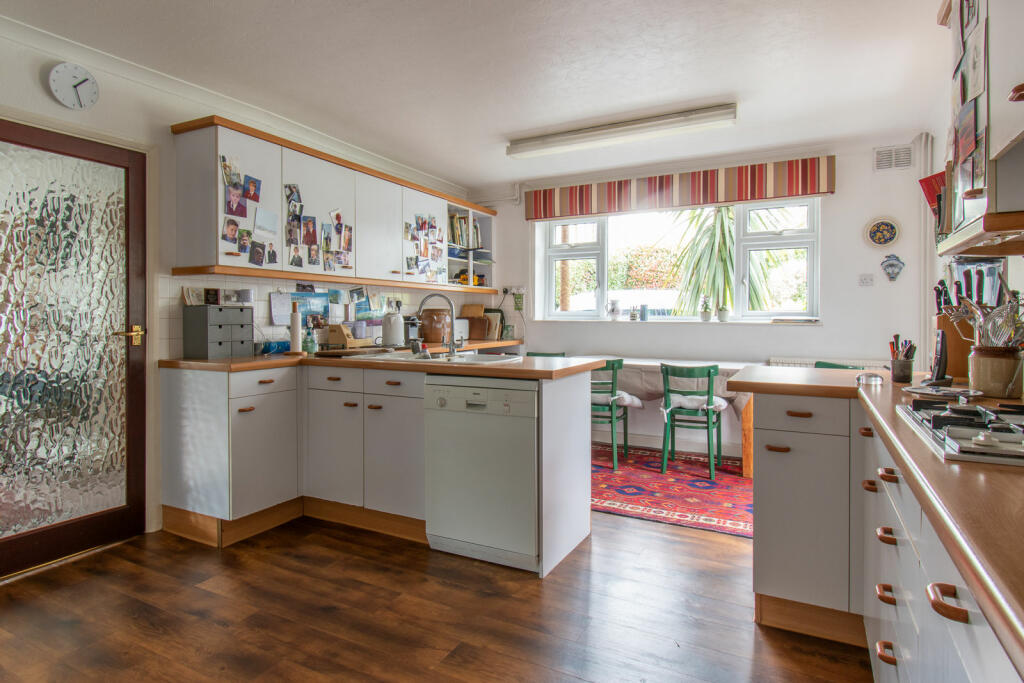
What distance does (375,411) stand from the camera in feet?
9.79

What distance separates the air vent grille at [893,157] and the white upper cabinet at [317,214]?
399 cm

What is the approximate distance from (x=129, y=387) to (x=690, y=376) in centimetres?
345

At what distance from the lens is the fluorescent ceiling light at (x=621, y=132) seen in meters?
3.62

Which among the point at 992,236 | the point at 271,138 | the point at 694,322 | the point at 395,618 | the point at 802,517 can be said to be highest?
the point at 271,138

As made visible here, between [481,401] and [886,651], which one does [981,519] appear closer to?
[886,651]

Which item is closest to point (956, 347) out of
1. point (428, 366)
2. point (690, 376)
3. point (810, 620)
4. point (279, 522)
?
point (810, 620)

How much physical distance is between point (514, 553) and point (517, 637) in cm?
53

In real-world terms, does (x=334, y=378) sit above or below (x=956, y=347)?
below

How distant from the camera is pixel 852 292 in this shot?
447cm

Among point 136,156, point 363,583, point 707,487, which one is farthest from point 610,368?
point 136,156

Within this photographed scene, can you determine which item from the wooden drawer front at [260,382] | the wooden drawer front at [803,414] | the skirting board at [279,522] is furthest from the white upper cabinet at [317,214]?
the wooden drawer front at [803,414]

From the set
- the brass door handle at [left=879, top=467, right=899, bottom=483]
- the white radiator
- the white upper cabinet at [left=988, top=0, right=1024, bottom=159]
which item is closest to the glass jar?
the brass door handle at [left=879, top=467, right=899, bottom=483]

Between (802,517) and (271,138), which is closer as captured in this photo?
(802,517)

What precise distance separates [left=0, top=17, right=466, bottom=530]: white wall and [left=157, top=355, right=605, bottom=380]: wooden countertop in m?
0.35
